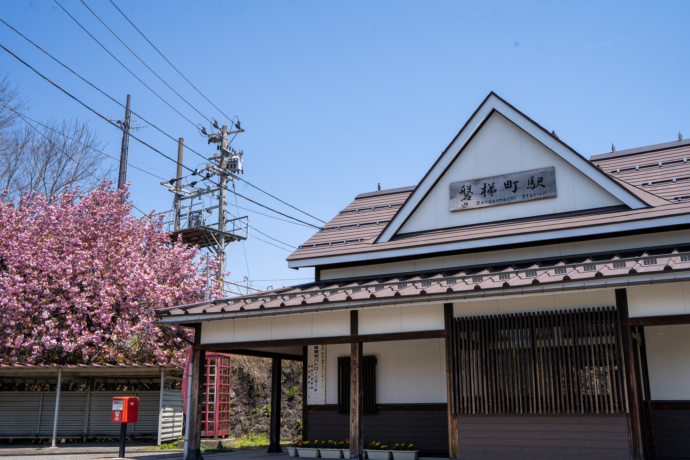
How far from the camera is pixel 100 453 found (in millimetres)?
14594

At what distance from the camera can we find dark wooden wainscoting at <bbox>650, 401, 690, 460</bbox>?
10.9 meters

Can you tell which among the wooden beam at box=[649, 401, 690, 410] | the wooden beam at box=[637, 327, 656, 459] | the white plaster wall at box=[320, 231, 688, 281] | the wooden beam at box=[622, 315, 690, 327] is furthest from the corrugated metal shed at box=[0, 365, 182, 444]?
the wooden beam at box=[622, 315, 690, 327]

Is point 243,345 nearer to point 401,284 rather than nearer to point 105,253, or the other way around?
point 401,284

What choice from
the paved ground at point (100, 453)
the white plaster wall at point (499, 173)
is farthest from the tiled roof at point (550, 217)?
the paved ground at point (100, 453)

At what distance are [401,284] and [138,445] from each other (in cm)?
1020

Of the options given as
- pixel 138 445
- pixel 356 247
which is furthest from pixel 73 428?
pixel 356 247

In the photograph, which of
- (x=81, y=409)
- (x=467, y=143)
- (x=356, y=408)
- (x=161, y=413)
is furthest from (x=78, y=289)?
(x=467, y=143)

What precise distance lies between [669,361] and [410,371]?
17.4 ft

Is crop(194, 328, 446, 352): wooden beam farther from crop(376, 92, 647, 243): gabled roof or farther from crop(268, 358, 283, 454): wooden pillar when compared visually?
crop(376, 92, 647, 243): gabled roof

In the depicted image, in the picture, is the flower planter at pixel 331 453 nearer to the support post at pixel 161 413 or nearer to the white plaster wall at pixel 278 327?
the white plaster wall at pixel 278 327

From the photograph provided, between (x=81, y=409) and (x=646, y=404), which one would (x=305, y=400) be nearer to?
(x=646, y=404)

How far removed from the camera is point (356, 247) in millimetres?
14969

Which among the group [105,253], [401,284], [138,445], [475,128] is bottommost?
[138,445]

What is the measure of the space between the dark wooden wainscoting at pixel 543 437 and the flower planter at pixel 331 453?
3.64m
